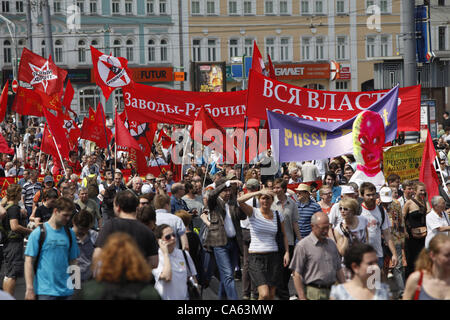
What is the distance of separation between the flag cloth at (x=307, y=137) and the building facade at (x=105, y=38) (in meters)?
40.8

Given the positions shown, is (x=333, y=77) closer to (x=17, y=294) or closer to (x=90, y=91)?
(x=90, y=91)

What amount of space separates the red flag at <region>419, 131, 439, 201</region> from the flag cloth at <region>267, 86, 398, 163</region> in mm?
1098

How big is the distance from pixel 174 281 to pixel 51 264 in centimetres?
106

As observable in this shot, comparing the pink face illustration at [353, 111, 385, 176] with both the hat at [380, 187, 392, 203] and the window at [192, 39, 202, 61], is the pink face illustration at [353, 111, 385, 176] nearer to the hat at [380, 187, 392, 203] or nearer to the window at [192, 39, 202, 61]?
the hat at [380, 187, 392, 203]

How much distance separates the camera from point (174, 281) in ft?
22.3

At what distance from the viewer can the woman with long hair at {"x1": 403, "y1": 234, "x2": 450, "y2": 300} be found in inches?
217

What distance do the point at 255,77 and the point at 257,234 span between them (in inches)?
187

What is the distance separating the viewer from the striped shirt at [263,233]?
28.5 ft

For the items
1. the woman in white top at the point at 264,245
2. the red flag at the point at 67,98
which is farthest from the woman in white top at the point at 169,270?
the red flag at the point at 67,98

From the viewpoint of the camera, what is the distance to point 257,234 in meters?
8.72

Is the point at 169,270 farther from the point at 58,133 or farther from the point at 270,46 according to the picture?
the point at 270,46

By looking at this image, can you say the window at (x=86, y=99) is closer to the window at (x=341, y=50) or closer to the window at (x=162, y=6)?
the window at (x=162, y=6)

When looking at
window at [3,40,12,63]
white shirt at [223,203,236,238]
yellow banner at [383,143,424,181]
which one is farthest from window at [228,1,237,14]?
white shirt at [223,203,236,238]
